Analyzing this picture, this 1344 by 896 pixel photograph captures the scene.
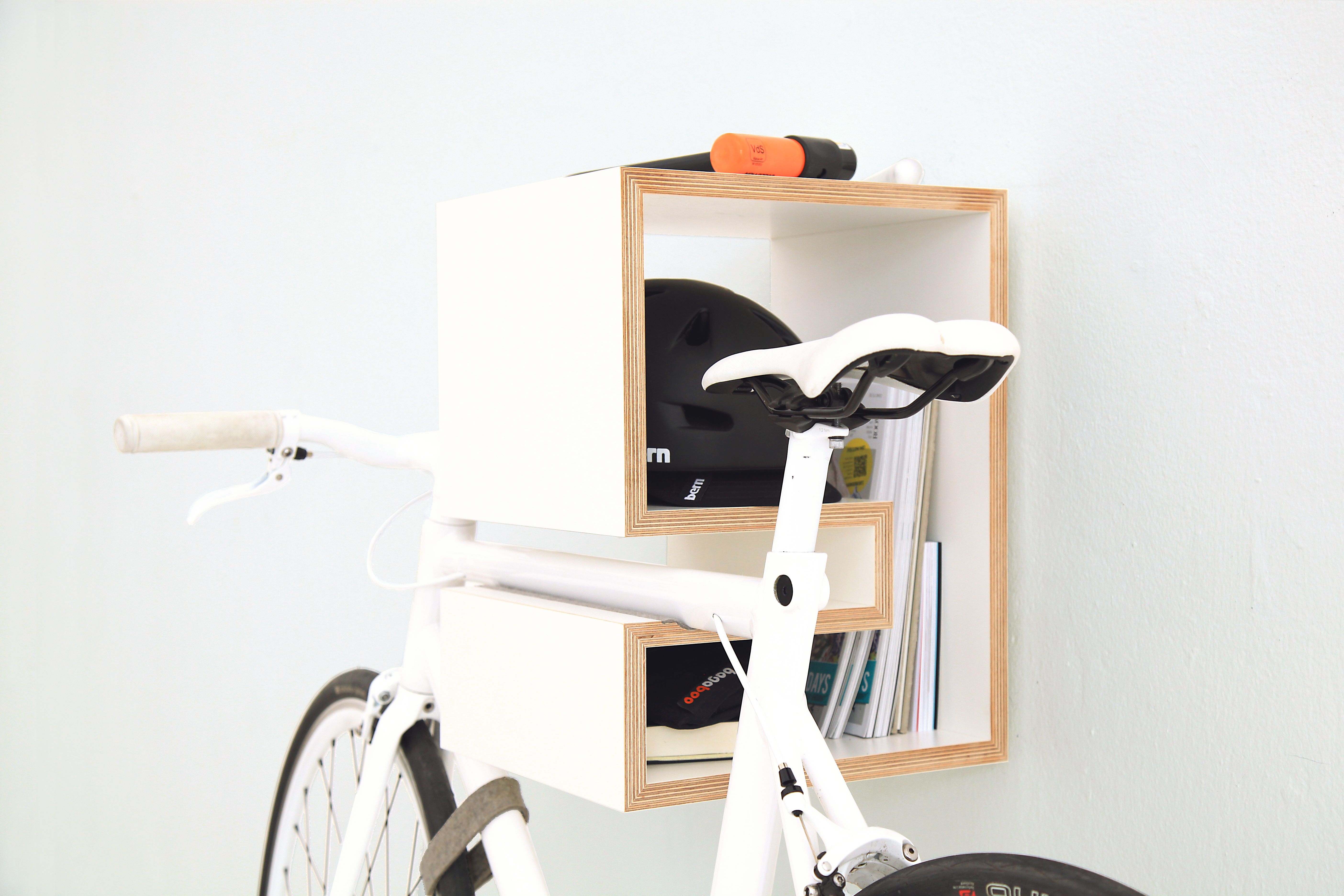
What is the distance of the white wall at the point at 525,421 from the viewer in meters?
0.89

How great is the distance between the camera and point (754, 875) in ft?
2.58

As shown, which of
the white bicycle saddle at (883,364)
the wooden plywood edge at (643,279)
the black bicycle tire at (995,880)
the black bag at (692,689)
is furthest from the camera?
the black bag at (692,689)

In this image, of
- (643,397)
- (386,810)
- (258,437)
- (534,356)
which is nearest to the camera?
(643,397)

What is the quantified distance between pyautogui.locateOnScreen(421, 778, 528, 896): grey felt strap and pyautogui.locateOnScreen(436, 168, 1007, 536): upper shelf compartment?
26cm

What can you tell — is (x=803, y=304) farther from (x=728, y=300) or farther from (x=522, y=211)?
(x=522, y=211)

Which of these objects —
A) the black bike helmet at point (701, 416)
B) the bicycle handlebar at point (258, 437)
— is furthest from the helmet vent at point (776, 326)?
the bicycle handlebar at point (258, 437)

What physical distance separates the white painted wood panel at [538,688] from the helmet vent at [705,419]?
17 centimetres

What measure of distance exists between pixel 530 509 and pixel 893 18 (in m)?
0.73

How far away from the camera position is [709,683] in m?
0.98

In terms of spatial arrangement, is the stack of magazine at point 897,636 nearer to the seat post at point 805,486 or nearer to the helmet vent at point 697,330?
the helmet vent at point 697,330

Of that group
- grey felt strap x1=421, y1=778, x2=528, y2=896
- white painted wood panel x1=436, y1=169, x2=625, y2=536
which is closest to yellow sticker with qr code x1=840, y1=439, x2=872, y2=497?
white painted wood panel x1=436, y1=169, x2=625, y2=536

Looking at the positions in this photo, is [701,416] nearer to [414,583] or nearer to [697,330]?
[697,330]

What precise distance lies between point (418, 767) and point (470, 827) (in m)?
0.13

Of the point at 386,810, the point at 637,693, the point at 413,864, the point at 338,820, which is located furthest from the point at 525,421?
the point at 338,820
